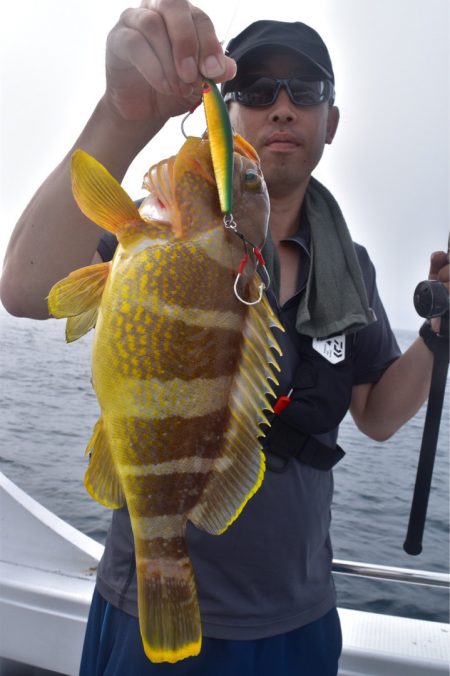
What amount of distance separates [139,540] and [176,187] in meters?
0.73

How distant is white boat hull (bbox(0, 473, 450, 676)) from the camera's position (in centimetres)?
228

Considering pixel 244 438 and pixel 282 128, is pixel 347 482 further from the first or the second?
pixel 244 438

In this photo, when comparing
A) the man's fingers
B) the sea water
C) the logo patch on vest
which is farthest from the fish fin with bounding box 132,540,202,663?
the sea water

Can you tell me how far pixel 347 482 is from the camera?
27.7 feet

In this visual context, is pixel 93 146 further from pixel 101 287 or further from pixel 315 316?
pixel 315 316

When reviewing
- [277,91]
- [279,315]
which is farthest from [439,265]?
[277,91]

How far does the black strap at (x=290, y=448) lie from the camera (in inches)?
65.8

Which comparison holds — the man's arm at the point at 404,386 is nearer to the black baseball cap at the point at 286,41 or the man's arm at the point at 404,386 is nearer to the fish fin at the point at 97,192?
the black baseball cap at the point at 286,41

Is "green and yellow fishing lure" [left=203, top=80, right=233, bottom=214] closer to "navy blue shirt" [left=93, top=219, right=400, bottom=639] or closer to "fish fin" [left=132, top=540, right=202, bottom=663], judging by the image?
"fish fin" [left=132, top=540, right=202, bottom=663]

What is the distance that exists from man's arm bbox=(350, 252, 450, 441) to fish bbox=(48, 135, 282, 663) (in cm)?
118

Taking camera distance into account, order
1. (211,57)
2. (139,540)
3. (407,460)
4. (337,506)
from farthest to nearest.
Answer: (407,460)
(337,506)
(139,540)
(211,57)

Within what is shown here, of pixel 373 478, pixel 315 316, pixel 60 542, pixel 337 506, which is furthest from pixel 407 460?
pixel 315 316

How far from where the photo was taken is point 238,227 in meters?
1.09

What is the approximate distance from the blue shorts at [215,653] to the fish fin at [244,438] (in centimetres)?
60
